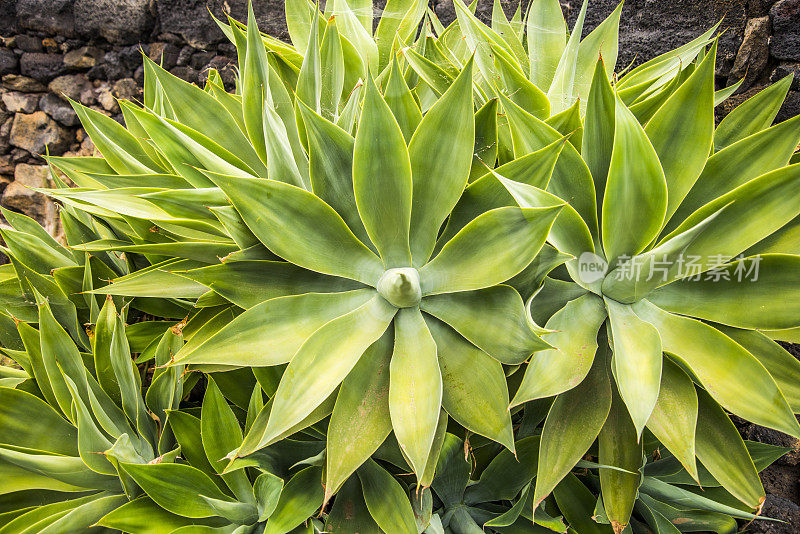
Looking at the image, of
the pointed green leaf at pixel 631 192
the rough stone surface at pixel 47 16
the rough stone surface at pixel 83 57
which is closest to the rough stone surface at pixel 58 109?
the rough stone surface at pixel 83 57

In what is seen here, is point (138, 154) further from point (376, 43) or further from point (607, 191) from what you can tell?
point (607, 191)

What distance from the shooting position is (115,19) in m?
1.94

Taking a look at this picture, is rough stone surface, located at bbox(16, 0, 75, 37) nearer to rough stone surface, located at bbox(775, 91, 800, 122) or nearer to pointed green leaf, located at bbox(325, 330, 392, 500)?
pointed green leaf, located at bbox(325, 330, 392, 500)

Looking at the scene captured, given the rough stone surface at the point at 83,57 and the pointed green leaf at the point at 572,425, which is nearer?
the pointed green leaf at the point at 572,425

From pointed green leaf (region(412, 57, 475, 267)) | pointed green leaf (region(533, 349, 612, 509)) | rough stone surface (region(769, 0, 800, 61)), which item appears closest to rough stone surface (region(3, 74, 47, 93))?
pointed green leaf (region(412, 57, 475, 267))

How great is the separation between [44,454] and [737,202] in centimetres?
106

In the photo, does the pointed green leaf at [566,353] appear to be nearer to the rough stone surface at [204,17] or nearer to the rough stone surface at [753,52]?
the rough stone surface at [753,52]

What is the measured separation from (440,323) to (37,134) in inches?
86.9

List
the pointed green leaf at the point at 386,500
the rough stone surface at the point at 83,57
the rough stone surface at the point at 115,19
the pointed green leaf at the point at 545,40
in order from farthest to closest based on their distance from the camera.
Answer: the rough stone surface at the point at 83,57 → the rough stone surface at the point at 115,19 → the pointed green leaf at the point at 545,40 → the pointed green leaf at the point at 386,500

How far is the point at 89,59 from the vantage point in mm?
2055

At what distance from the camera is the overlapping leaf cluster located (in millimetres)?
605

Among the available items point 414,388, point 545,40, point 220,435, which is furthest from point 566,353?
point 545,40

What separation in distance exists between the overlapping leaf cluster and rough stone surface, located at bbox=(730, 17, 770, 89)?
49 centimetres

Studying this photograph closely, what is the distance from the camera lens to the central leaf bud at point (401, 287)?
615 mm
